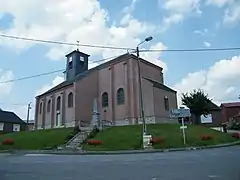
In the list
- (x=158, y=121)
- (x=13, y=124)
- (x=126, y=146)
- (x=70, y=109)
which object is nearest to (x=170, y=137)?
(x=126, y=146)

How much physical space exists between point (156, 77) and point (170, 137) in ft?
78.3

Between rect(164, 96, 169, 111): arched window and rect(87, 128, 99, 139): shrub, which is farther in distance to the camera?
rect(164, 96, 169, 111): arched window

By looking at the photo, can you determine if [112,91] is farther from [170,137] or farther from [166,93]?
[170,137]

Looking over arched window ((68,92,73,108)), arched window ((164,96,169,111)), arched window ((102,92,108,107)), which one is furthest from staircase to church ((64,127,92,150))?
arched window ((164,96,169,111))

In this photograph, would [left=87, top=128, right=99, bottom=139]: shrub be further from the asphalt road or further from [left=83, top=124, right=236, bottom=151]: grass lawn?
the asphalt road

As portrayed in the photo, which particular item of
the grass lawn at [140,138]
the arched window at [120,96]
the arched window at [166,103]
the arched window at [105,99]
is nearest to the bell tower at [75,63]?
the arched window at [105,99]

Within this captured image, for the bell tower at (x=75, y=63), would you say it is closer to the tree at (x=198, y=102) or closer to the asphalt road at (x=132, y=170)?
the tree at (x=198, y=102)

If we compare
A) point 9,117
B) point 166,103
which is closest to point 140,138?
point 166,103

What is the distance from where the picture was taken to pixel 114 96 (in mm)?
46938

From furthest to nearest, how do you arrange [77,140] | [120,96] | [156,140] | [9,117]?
[9,117]
[120,96]
[77,140]
[156,140]

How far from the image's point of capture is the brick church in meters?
43.3

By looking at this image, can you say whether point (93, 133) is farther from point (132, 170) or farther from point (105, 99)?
point (132, 170)

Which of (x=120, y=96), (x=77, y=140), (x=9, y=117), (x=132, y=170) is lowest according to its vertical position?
(x=132, y=170)

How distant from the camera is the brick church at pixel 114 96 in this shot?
43.3m
